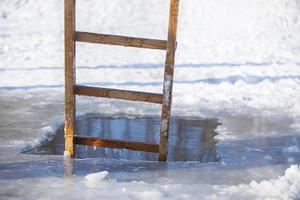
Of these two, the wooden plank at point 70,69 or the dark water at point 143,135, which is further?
the dark water at point 143,135

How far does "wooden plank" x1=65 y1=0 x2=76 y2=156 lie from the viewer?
5.69m

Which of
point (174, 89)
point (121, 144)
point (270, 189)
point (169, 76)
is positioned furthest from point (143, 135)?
point (174, 89)

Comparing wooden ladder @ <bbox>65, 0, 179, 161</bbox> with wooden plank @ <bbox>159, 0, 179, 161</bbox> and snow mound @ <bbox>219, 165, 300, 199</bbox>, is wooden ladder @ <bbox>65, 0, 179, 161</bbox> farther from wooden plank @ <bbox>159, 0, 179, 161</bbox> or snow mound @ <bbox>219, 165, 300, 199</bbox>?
snow mound @ <bbox>219, 165, 300, 199</bbox>

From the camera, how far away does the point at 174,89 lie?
10648 millimetres

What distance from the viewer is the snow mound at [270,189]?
5.03 metres

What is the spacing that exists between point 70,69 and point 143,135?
2.00m

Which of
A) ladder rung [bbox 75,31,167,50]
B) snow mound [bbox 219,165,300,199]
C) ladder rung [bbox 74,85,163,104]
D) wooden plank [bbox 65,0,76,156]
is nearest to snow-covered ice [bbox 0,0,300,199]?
snow mound [bbox 219,165,300,199]

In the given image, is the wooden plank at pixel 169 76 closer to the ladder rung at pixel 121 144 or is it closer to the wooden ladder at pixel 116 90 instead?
the wooden ladder at pixel 116 90

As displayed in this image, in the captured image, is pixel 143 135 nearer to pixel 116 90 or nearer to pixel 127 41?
pixel 116 90

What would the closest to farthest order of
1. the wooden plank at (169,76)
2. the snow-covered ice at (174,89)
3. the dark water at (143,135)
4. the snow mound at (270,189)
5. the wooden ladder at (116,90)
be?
the snow mound at (270,189) < the snow-covered ice at (174,89) < the wooden plank at (169,76) < the wooden ladder at (116,90) < the dark water at (143,135)

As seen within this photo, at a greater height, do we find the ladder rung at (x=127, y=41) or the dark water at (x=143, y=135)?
the ladder rung at (x=127, y=41)

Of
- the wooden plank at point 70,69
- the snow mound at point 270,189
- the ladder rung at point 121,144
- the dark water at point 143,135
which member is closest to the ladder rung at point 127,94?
the wooden plank at point 70,69

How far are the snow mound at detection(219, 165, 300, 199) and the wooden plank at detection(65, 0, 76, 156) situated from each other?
1.91 meters

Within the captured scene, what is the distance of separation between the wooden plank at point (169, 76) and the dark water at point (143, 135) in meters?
0.57
